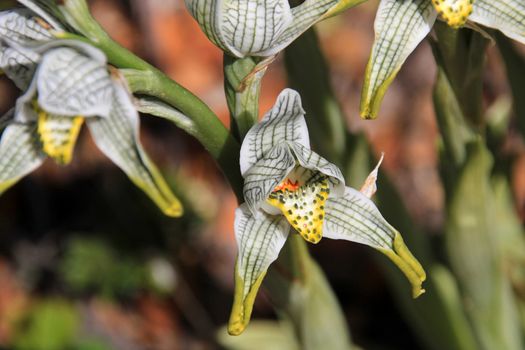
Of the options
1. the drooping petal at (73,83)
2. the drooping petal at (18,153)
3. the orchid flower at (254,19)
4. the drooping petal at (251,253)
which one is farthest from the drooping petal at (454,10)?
the drooping petal at (18,153)

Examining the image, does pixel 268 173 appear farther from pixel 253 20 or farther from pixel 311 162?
pixel 253 20

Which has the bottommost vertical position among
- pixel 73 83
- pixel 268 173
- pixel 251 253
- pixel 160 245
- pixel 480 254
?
pixel 160 245

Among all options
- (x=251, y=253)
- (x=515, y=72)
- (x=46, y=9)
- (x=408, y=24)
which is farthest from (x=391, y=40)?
(x=515, y=72)

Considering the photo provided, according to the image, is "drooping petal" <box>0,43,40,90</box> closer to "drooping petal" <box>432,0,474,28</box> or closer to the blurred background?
"drooping petal" <box>432,0,474,28</box>

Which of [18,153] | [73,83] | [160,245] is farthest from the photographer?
[160,245]

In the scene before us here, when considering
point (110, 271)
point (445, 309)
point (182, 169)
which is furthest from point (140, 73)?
point (182, 169)

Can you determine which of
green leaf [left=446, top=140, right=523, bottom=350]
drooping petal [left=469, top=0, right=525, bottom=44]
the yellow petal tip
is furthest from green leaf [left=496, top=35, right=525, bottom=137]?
the yellow petal tip

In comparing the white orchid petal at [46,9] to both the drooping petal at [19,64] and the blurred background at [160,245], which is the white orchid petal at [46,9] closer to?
the drooping petal at [19,64]

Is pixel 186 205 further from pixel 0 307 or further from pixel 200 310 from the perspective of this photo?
pixel 0 307
